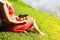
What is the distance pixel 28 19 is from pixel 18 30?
401 mm

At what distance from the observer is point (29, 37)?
22.3 ft

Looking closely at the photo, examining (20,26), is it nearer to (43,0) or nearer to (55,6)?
(55,6)

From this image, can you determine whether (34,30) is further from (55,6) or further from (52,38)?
(55,6)

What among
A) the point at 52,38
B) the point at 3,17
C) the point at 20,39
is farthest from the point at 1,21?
the point at 52,38

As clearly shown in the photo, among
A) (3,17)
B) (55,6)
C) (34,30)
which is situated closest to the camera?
(3,17)

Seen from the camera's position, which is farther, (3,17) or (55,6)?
(55,6)

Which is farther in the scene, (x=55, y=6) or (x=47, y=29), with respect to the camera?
(x=55, y=6)

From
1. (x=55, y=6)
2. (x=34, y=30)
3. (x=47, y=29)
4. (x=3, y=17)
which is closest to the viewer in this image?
(x=3, y=17)

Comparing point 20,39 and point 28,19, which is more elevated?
point 28,19

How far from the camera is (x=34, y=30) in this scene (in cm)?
715

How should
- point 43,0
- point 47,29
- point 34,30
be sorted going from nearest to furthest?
point 34,30 → point 47,29 → point 43,0

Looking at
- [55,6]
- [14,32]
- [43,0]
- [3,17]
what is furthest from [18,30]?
[43,0]

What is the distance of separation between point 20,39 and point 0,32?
546 millimetres

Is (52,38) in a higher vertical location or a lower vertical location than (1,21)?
lower
